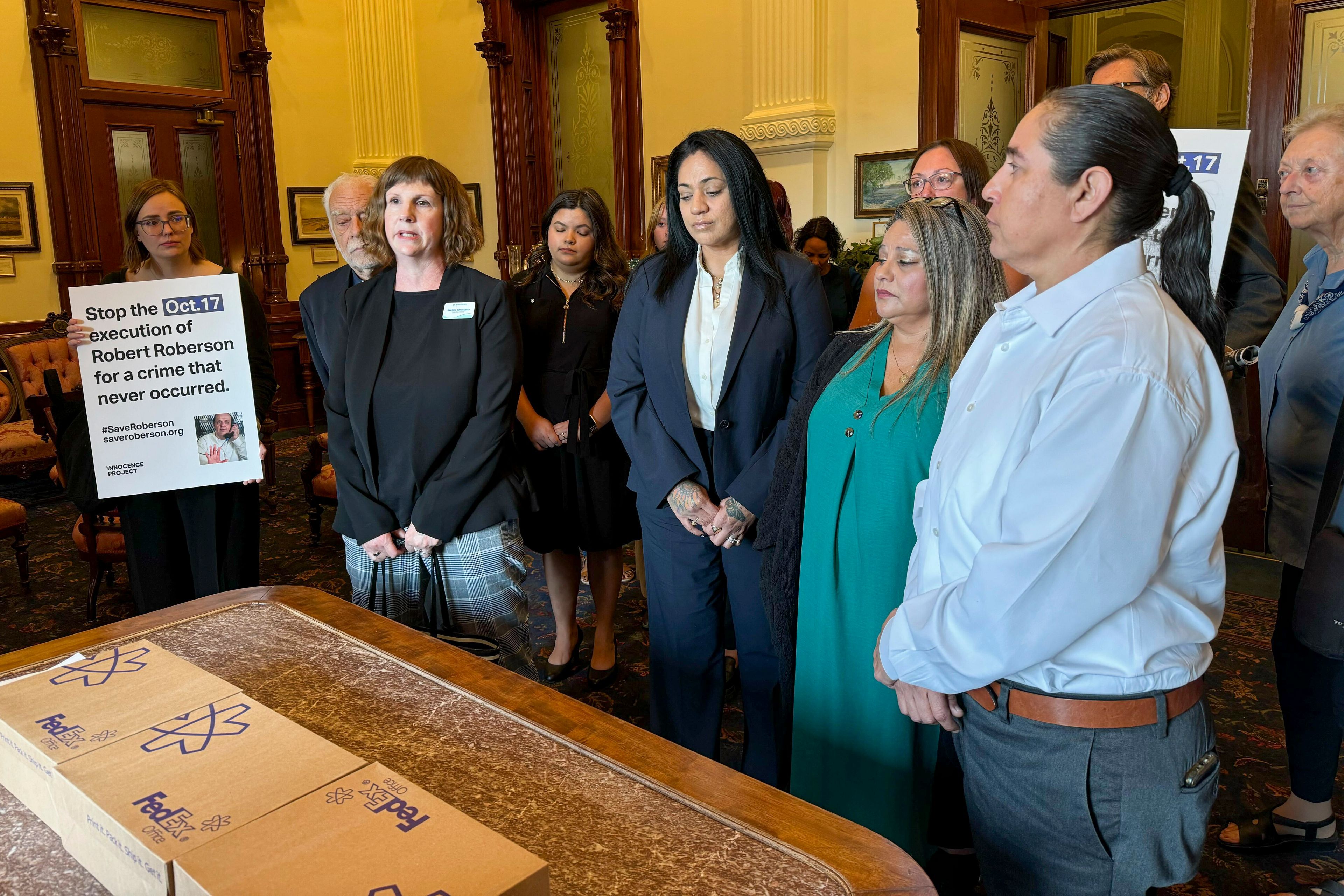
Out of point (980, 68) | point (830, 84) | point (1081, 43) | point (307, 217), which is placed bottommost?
point (307, 217)

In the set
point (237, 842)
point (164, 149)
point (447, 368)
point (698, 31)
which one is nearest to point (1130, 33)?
point (698, 31)

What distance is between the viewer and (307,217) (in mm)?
9648

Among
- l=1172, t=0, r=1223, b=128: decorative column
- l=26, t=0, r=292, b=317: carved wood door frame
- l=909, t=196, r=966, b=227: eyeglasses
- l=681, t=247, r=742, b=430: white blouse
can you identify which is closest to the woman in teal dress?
l=909, t=196, r=966, b=227: eyeglasses

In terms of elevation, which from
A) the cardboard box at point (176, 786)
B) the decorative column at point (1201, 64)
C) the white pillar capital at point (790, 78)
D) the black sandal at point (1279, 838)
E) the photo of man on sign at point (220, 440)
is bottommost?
the black sandal at point (1279, 838)

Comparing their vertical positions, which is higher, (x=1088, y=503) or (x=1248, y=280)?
(x=1248, y=280)

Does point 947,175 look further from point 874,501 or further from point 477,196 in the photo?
point 477,196

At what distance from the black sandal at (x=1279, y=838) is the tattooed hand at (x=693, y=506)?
1583 millimetres

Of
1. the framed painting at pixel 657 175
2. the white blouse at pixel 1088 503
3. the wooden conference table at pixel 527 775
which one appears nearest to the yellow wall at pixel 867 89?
the framed painting at pixel 657 175

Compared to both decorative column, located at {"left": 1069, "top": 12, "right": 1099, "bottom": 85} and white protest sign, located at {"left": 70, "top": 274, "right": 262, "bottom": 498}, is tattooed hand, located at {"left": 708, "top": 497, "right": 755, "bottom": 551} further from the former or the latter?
decorative column, located at {"left": 1069, "top": 12, "right": 1099, "bottom": 85}

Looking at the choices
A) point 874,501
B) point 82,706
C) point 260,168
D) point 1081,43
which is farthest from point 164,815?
point 1081,43

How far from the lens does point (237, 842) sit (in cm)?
95

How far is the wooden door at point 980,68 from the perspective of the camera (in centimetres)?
469

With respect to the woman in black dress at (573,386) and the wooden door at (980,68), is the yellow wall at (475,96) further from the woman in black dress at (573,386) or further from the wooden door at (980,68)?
the woman in black dress at (573,386)

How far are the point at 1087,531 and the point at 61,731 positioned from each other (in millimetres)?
1312
